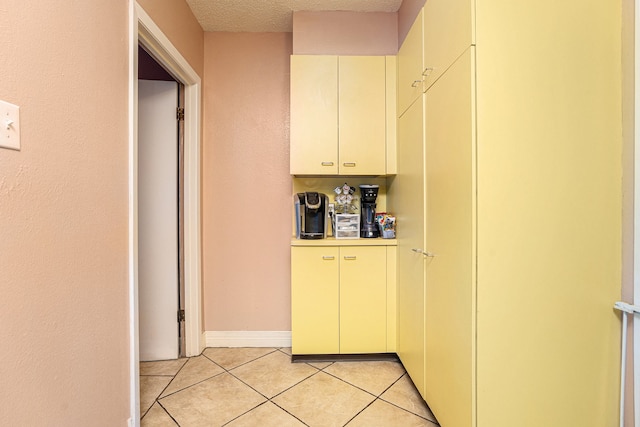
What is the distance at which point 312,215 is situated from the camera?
2107 millimetres

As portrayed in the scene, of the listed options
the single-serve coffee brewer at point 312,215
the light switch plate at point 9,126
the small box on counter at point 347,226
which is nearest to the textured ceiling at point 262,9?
the single-serve coffee brewer at point 312,215

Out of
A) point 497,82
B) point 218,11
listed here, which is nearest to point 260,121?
point 218,11

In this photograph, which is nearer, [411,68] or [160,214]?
Result: [411,68]

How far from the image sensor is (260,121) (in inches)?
96.0

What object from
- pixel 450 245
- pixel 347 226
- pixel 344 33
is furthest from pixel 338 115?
pixel 450 245

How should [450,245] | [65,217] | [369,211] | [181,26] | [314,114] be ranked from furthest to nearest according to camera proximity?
[369,211] < [314,114] < [181,26] < [450,245] < [65,217]

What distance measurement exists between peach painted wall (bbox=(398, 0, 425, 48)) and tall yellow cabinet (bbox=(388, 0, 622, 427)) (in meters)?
0.87

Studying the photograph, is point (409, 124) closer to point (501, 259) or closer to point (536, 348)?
point (501, 259)

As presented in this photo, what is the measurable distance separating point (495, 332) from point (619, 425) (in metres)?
0.66

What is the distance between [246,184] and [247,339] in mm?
1310

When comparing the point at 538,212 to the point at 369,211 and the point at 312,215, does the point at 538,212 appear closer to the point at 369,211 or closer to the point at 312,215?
the point at 369,211

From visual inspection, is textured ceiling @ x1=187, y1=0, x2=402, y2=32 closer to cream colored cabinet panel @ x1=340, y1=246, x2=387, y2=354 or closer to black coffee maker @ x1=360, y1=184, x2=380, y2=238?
black coffee maker @ x1=360, y1=184, x2=380, y2=238

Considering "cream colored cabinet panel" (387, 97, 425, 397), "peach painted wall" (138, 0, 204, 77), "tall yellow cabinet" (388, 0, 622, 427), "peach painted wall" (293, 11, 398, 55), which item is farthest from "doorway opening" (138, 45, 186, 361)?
"tall yellow cabinet" (388, 0, 622, 427)

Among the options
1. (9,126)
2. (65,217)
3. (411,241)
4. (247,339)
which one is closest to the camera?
(9,126)
